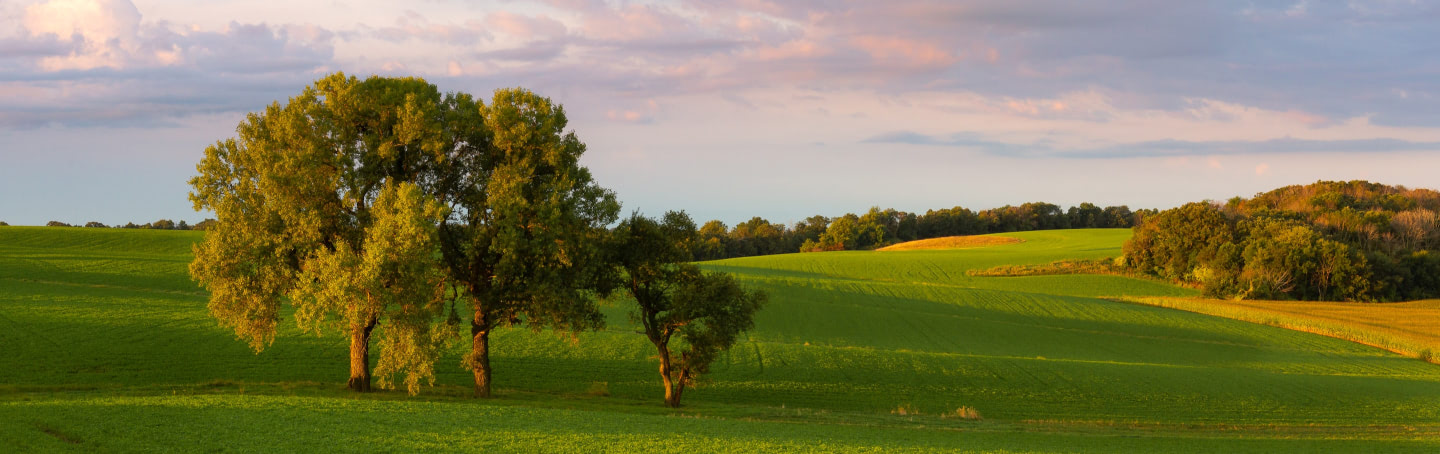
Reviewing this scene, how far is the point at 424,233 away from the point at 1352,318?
73.1 meters

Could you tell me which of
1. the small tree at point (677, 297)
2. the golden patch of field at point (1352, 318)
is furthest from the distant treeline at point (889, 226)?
the small tree at point (677, 297)

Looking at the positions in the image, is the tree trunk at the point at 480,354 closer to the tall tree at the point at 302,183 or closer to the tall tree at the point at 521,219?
the tall tree at the point at 521,219

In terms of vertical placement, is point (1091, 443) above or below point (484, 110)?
below

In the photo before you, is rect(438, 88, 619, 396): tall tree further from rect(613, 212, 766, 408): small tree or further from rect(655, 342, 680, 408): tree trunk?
rect(655, 342, 680, 408): tree trunk

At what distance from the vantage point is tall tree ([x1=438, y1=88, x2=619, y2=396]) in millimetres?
30325

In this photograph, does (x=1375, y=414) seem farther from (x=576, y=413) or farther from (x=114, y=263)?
(x=114, y=263)

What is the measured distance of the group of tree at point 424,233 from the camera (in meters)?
27.9

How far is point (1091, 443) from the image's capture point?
2470cm

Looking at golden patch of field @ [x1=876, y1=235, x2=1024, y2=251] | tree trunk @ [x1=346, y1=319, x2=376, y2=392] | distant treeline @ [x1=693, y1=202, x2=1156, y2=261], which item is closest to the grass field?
tree trunk @ [x1=346, y1=319, x2=376, y2=392]

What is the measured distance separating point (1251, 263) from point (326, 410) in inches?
3306

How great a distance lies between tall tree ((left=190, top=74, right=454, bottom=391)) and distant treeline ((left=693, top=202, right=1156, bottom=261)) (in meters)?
111

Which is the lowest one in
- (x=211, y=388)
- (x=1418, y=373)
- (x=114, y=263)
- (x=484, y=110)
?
(x=1418, y=373)

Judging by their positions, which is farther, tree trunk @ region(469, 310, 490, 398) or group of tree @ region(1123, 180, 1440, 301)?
group of tree @ region(1123, 180, 1440, 301)

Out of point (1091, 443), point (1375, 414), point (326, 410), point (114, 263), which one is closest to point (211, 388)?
point (326, 410)
